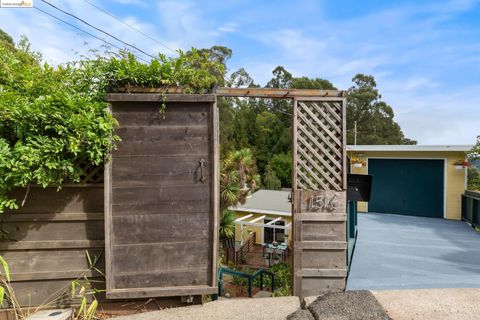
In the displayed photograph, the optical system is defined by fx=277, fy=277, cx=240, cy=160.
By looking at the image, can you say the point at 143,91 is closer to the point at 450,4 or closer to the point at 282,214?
the point at 450,4

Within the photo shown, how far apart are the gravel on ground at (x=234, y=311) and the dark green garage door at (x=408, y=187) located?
6.65 m

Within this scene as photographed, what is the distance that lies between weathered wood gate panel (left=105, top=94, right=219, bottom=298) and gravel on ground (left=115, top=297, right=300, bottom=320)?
18 cm

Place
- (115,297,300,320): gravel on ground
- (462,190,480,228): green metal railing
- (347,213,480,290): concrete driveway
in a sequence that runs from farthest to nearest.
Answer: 1. (462,190,480,228): green metal railing
2. (347,213,480,290): concrete driveway
3. (115,297,300,320): gravel on ground

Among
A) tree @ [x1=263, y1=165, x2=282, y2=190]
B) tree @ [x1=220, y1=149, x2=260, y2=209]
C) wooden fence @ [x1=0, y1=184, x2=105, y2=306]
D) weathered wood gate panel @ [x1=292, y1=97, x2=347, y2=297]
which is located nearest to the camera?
wooden fence @ [x1=0, y1=184, x2=105, y2=306]

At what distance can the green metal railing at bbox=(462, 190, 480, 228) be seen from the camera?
6145 mm

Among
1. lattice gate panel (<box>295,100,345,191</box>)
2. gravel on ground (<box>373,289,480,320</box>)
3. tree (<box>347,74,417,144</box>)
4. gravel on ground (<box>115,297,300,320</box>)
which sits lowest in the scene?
gravel on ground (<box>115,297,300,320</box>)

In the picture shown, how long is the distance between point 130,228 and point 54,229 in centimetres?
74

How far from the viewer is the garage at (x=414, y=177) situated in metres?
7.55

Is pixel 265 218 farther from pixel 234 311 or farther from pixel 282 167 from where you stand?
pixel 282 167

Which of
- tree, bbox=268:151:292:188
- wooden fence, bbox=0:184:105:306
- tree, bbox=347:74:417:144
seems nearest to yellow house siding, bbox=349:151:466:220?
wooden fence, bbox=0:184:105:306

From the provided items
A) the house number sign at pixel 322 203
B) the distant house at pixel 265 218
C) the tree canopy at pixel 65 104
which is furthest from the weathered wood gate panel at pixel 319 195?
the distant house at pixel 265 218

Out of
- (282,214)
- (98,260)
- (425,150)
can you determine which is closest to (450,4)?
(425,150)

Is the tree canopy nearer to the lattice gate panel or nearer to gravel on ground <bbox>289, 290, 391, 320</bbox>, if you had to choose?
the lattice gate panel

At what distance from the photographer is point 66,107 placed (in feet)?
8.25
